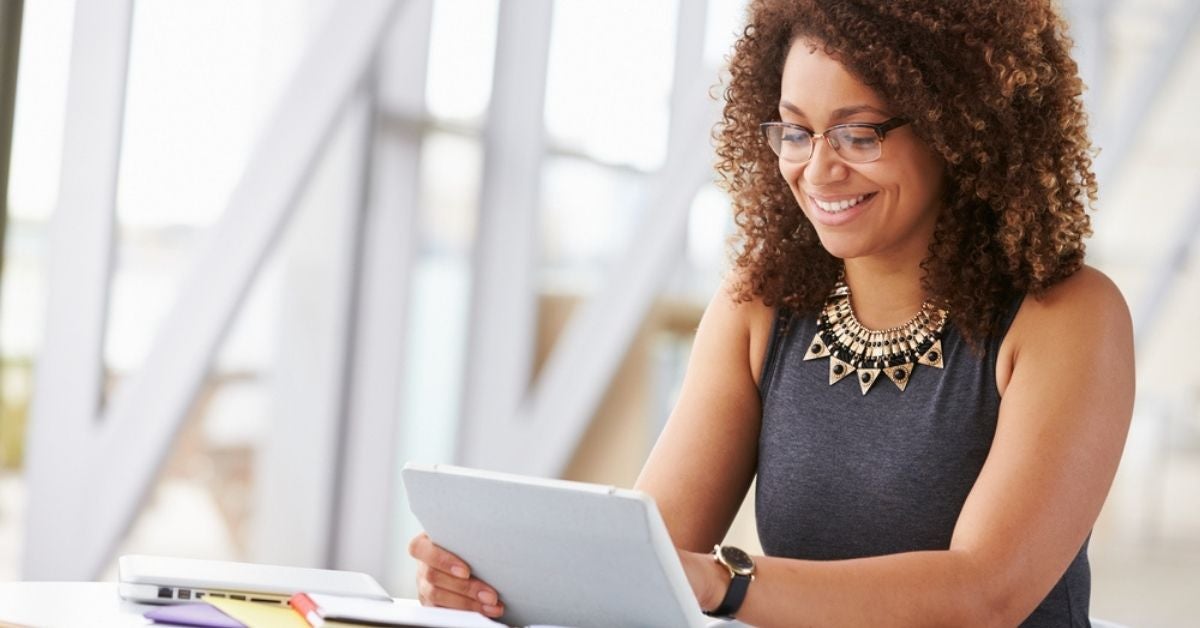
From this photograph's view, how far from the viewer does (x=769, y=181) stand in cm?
208

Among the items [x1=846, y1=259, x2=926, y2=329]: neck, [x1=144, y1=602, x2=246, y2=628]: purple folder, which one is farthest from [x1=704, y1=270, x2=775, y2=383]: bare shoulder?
[x1=144, y1=602, x2=246, y2=628]: purple folder

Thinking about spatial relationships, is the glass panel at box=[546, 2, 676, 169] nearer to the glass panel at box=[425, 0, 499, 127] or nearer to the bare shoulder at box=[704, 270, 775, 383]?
A: the glass panel at box=[425, 0, 499, 127]

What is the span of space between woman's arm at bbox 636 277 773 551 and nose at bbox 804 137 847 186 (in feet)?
A: 0.92

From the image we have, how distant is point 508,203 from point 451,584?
2.97 meters

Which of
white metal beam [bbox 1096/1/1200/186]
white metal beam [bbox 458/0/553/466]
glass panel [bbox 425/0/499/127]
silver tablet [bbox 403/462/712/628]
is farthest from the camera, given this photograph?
white metal beam [bbox 1096/1/1200/186]

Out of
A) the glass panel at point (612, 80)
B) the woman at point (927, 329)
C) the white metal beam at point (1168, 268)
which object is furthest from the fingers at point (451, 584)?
the white metal beam at point (1168, 268)

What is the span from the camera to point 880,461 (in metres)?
1.84

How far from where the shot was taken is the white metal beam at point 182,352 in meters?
3.20

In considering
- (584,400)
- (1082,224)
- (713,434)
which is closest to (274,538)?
(584,400)

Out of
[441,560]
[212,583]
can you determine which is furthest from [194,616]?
[441,560]

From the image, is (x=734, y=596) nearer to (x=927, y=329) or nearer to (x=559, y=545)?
(x=559, y=545)

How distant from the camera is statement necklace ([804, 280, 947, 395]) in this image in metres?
1.86

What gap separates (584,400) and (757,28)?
2.85 m

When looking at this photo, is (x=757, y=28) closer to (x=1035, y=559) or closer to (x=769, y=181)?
(x=769, y=181)
